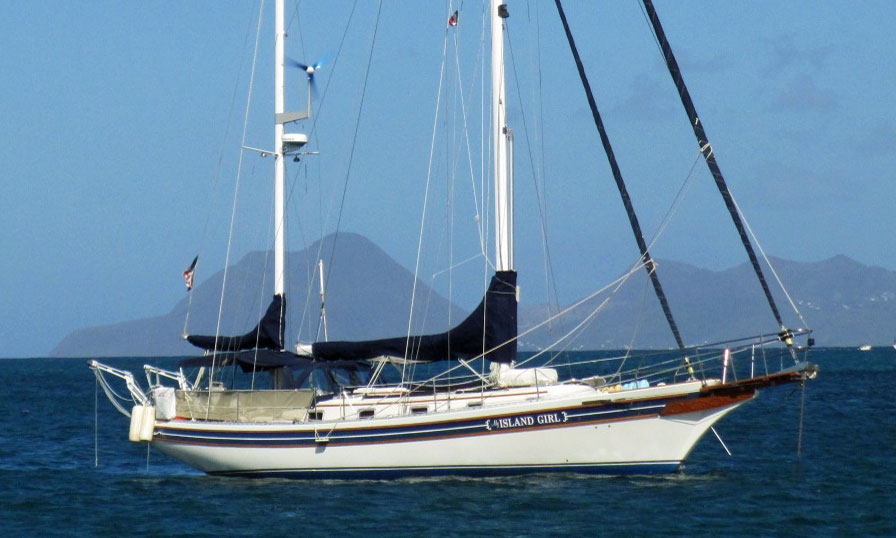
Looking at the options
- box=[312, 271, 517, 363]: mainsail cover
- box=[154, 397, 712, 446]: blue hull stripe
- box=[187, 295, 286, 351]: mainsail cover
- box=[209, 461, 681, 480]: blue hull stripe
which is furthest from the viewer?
box=[187, 295, 286, 351]: mainsail cover

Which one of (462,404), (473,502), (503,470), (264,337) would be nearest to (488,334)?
(462,404)

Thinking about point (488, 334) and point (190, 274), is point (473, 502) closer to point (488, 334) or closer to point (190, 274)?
point (488, 334)

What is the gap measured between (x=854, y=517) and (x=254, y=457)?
39.7 feet

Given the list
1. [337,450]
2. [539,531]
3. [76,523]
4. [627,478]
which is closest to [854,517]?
[627,478]

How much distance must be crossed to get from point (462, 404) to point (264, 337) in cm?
623

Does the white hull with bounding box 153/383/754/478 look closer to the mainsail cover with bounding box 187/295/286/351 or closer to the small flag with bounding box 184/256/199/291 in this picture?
the mainsail cover with bounding box 187/295/286/351

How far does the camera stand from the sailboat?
23969mm

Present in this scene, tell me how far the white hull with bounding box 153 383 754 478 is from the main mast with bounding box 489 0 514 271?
376 cm

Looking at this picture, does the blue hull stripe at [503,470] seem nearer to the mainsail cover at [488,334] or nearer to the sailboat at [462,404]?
the sailboat at [462,404]

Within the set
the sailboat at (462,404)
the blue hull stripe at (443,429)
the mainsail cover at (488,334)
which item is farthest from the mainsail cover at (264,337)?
the mainsail cover at (488,334)

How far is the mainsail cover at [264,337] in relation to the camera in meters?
29.1

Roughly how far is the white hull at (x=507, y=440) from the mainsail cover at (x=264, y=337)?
11.0 ft

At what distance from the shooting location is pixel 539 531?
20969mm

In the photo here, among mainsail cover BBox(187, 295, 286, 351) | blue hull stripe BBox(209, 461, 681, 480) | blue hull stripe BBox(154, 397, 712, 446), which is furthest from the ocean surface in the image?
mainsail cover BBox(187, 295, 286, 351)
